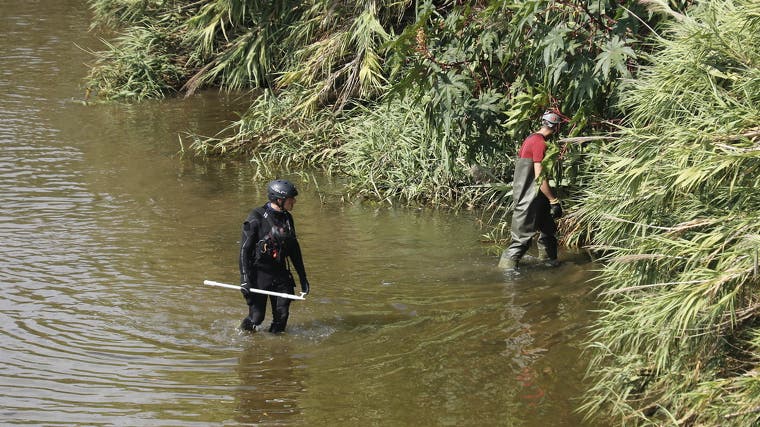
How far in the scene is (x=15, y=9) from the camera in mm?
23844

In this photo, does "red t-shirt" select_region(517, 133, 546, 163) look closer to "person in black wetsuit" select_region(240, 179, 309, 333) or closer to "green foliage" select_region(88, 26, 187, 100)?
"person in black wetsuit" select_region(240, 179, 309, 333)

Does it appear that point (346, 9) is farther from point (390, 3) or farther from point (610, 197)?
point (610, 197)

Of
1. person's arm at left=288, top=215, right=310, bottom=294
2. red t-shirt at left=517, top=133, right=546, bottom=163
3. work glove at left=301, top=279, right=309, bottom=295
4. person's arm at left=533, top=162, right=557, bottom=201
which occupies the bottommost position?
work glove at left=301, top=279, right=309, bottom=295

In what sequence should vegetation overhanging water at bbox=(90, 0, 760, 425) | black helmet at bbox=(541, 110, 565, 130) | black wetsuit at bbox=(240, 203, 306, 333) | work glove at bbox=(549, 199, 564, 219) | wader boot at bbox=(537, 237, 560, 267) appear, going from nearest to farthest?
vegetation overhanging water at bbox=(90, 0, 760, 425)
black wetsuit at bbox=(240, 203, 306, 333)
black helmet at bbox=(541, 110, 565, 130)
work glove at bbox=(549, 199, 564, 219)
wader boot at bbox=(537, 237, 560, 267)

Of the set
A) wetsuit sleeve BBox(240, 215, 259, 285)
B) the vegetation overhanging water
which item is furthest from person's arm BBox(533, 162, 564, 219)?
wetsuit sleeve BBox(240, 215, 259, 285)

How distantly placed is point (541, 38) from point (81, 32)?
15.0m

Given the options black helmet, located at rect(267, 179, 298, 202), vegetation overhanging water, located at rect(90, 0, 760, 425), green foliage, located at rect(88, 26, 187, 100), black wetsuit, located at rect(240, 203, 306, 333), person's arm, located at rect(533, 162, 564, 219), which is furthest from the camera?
green foliage, located at rect(88, 26, 187, 100)

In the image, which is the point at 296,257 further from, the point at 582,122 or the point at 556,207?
the point at 582,122

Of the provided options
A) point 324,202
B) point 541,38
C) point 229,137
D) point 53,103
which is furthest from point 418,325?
point 53,103

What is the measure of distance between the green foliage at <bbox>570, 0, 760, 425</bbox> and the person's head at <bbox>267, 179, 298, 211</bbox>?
7.96ft

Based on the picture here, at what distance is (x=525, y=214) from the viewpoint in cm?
1017

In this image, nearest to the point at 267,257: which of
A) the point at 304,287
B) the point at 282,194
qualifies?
the point at 304,287

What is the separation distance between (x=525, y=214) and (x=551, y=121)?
101 centimetres

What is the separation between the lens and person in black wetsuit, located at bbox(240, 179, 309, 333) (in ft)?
27.2
